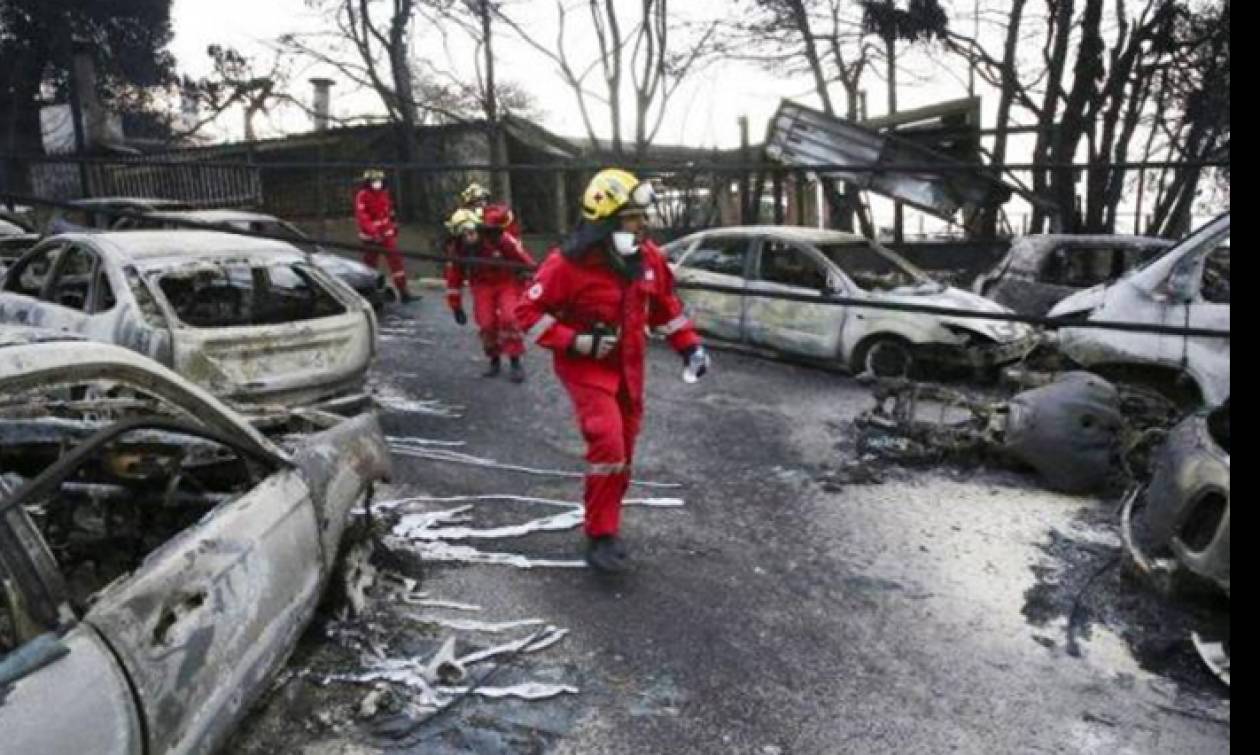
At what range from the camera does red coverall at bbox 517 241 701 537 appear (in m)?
4.62

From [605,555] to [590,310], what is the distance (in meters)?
1.23

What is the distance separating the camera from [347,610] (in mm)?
4156

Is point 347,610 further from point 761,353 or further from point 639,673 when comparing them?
point 761,353

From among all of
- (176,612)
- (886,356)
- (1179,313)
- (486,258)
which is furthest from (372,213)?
(176,612)

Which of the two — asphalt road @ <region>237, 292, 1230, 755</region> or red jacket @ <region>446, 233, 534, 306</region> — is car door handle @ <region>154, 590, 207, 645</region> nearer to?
asphalt road @ <region>237, 292, 1230, 755</region>

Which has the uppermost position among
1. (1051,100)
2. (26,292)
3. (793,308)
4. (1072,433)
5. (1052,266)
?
(1051,100)

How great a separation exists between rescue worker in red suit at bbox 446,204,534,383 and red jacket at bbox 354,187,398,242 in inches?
186

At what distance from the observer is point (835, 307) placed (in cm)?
923

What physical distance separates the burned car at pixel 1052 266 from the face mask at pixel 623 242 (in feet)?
20.2

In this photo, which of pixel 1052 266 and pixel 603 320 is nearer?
pixel 603 320

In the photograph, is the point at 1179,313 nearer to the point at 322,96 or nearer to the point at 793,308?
the point at 793,308

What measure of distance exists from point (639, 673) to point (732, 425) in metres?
4.07

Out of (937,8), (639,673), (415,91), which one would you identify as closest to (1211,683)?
(639,673)

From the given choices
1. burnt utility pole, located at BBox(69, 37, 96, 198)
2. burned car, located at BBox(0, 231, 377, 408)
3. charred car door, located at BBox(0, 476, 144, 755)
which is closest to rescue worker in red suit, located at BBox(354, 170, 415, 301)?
burned car, located at BBox(0, 231, 377, 408)
